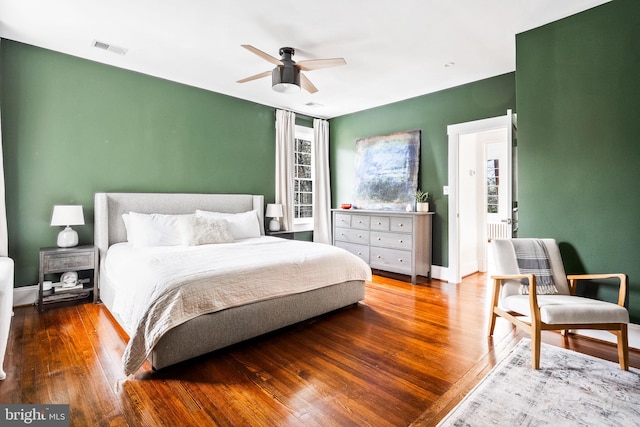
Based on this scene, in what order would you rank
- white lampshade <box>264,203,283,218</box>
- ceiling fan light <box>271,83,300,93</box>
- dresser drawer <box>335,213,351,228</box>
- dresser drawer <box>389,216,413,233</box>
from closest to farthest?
ceiling fan light <box>271,83,300,93</box>
dresser drawer <box>389,216,413,233</box>
white lampshade <box>264,203,283,218</box>
dresser drawer <box>335,213,351,228</box>

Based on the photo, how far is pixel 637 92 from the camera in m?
2.50

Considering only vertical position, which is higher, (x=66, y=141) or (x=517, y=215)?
(x=66, y=141)

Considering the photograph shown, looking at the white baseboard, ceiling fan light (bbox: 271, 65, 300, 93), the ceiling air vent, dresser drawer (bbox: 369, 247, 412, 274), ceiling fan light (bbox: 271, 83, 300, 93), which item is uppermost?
the ceiling air vent

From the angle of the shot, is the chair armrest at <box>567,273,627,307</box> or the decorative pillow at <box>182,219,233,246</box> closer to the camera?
the chair armrest at <box>567,273,627,307</box>

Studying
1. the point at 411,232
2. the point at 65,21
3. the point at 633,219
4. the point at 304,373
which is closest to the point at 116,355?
the point at 304,373

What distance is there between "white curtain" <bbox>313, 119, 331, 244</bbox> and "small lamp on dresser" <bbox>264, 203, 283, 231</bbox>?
972 millimetres

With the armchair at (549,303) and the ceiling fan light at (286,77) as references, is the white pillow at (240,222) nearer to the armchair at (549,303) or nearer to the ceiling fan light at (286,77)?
the ceiling fan light at (286,77)

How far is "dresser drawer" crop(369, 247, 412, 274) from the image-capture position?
14.9ft

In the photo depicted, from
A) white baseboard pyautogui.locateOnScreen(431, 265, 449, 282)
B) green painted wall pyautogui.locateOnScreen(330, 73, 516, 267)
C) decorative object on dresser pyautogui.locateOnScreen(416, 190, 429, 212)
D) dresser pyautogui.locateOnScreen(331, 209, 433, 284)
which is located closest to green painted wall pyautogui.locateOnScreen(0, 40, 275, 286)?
dresser pyautogui.locateOnScreen(331, 209, 433, 284)

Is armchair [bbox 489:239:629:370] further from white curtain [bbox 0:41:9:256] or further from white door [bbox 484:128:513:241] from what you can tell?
white curtain [bbox 0:41:9:256]

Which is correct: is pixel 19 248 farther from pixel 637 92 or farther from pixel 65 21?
pixel 637 92

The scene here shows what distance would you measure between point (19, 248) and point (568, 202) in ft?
17.9

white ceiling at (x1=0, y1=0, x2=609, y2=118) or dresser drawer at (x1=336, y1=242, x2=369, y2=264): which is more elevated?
white ceiling at (x1=0, y1=0, x2=609, y2=118)

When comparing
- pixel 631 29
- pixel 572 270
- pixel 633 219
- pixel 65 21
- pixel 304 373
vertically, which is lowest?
pixel 304 373
